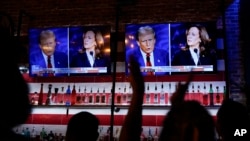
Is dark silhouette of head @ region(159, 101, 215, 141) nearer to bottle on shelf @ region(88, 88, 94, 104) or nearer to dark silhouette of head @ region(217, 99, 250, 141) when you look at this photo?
dark silhouette of head @ region(217, 99, 250, 141)

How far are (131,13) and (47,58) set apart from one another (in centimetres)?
176

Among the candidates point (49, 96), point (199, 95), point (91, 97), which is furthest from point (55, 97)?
point (199, 95)

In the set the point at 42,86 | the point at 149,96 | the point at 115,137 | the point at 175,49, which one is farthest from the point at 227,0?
the point at 42,86

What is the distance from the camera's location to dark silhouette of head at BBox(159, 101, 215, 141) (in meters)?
1.13

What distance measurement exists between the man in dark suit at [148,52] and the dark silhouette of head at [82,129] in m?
2.81

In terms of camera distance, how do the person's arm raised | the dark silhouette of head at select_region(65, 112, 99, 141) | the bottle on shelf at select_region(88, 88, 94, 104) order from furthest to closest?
the bottle on shelf at select_region(88, 88, 94, 104), the dark silhouette of head at select_region(65, 112, 99, 141), the person's arm raised

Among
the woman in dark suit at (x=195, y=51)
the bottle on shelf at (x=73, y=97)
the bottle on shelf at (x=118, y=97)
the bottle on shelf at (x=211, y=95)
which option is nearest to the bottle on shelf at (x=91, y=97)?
the bottle on shelf at (x=73, y=97)

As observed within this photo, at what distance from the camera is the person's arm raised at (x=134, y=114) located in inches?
65.5

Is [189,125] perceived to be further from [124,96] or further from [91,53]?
[124,96]

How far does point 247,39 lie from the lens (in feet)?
17.2

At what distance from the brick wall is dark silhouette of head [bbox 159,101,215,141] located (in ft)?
13.9

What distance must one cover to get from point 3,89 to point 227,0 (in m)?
5.43

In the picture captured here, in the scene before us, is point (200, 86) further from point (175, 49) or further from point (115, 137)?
point (115, 137)

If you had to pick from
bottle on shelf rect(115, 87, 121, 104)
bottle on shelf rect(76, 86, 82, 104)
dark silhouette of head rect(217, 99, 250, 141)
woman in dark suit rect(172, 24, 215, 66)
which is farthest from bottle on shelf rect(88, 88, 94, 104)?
dark silhouette of head rect(217, 99, 250, 141)
